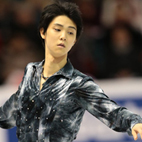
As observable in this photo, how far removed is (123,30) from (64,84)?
14.9 ft

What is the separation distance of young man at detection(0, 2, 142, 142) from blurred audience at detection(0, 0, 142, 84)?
3.50 metres

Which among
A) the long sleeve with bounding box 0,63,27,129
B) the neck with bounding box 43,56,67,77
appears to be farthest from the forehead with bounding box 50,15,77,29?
the long sleeve with bounding box 0,63,27,129

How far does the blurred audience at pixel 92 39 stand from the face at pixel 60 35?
356cm

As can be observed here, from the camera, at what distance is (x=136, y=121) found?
2488mm

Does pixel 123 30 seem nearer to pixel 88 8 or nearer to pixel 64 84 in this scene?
pixel 88 8

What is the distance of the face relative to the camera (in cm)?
278

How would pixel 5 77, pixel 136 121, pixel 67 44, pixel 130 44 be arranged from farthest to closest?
pixel 130 44
pixel 5 77
pixel 67 44
pixel 136 121

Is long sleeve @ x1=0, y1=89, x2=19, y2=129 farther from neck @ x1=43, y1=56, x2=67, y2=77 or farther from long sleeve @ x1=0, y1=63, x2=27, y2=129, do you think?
neck @ x1=43, y1=56, x2=67, y2=77

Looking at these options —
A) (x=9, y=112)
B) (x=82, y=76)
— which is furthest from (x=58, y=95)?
(x=9, y=112)

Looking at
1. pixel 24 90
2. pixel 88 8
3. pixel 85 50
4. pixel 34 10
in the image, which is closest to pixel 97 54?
pixel 85 50

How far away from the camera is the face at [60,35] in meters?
2.78

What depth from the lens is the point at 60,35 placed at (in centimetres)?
278

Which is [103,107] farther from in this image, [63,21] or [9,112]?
[9,112]

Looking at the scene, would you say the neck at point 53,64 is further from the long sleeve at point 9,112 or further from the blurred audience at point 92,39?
the blurred audience at point 92,39
